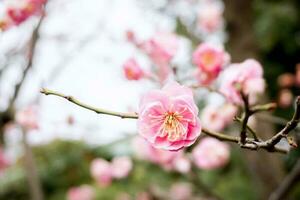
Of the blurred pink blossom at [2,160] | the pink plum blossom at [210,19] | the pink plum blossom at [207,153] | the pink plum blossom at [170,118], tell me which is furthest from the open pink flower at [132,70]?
the blurred pink blossom at [2,160]

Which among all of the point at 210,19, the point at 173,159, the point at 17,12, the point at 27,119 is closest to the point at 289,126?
the point at 17,12

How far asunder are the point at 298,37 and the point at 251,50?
2.63m

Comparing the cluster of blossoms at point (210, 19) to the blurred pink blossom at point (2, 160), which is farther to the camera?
the blurred pink blossom at point (2, 160)

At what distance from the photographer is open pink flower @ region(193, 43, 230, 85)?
150 centimetres

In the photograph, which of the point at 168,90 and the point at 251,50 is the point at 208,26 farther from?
the point at 168,90

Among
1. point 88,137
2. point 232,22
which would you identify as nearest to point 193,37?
point 232,22

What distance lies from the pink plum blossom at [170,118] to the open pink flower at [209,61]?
65cm

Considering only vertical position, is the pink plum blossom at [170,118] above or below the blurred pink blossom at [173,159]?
above

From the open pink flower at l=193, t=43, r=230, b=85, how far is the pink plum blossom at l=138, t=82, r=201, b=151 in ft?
2.14

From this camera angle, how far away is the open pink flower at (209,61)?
1498 mm

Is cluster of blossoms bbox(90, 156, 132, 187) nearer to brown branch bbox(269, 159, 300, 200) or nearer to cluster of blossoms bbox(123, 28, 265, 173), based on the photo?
cluster of blossoms bbox(123, 28, 265, 173)

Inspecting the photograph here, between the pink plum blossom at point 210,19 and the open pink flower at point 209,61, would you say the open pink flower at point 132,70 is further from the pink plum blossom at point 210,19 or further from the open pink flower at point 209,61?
the pink plum blossom at point 210,19

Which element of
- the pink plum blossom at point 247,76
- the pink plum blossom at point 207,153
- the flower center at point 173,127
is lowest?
the pink plum blossom at point 207,153

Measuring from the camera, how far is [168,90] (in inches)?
33.4
